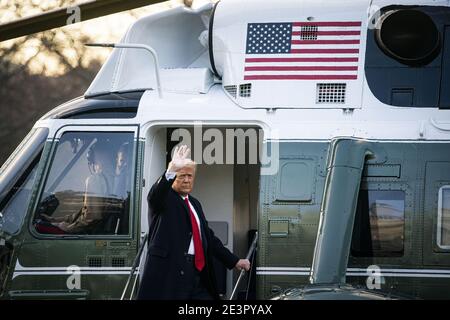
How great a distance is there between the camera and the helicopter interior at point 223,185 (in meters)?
8.83

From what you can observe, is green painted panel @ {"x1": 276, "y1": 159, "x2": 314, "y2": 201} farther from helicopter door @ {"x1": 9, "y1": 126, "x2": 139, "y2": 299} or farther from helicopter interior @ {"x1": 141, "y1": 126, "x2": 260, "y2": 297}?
helicopter door @ {"x1": 9, "y1": 126, "x2": 139, "y2": 299}

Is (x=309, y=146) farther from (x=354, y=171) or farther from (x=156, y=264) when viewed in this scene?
(x=156, y=264)

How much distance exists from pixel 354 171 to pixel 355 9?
1533mm

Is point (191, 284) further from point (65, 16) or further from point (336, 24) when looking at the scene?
point (336, 24)

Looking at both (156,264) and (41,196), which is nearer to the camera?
(156,264)

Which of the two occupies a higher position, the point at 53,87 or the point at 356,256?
the point at 53,87

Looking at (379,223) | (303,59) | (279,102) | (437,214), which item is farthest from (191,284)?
(303,59)

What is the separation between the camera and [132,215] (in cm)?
841

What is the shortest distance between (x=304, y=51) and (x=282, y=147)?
858 millimetres

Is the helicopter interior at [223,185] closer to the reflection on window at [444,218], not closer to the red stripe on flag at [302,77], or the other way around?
the red stripe on flag at [302,77]

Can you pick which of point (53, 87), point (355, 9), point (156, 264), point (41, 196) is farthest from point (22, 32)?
point (53, 87)

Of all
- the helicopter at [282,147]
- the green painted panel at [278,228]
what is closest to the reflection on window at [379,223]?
the helicopter at [282,147]

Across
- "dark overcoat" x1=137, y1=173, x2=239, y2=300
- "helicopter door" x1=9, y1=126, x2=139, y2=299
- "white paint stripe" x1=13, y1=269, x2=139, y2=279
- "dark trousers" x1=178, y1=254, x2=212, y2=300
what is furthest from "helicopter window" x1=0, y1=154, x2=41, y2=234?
"dark trousers" x1=178, y1=254, x2=212, y2=300

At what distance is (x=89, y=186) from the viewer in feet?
28.1
